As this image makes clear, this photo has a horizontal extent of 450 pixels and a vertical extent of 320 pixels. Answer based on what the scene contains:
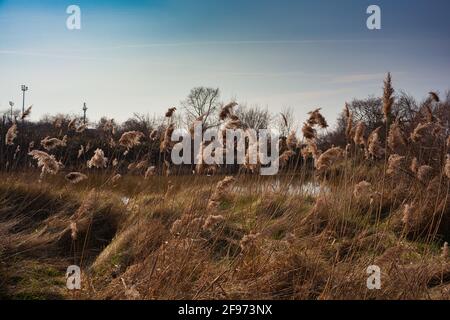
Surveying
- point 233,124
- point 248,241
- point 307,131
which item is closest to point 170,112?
point 233,124

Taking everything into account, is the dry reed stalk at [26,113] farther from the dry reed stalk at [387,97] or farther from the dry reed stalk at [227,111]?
the dry reed stalk at [387,97]

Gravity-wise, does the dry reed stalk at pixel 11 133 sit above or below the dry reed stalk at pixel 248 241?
above

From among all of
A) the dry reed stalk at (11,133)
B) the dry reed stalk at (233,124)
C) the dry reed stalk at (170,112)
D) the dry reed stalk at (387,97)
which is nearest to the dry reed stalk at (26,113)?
the dry reed stalk at (11,133)

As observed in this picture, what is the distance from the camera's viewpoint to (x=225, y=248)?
4.37 meters

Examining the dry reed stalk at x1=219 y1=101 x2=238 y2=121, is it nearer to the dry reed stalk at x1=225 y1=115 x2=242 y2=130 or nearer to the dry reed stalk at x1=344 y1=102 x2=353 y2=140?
the dry reed stalk at x1=225 y1=115 x2=242 y2=130

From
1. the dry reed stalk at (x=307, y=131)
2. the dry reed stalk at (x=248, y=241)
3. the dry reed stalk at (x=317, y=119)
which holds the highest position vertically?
the dry reed stalk at (x=317, y=119)

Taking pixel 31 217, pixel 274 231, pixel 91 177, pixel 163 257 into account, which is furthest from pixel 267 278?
pixel 91 177

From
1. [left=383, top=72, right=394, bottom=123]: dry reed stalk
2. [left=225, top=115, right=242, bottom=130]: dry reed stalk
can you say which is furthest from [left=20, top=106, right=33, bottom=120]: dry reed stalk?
[left=383, top=72, right=394, bottom=123]: dry reed stalk

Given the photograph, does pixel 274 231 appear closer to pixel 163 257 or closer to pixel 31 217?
pixel 163 257

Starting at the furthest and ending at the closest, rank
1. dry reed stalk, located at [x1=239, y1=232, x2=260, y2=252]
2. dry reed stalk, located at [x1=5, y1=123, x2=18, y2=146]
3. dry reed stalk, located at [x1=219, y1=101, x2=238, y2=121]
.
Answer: dry reed stalk, located at [x1=5, y1=123, x2=18, y2=146]
dry reed stalk, located at [x1=219, y1=101, x2=238, y2=121]
dry reed stalk, located at [x1=239, y1=232, x2=260, y2=252]

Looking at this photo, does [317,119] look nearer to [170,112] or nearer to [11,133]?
[170,112]

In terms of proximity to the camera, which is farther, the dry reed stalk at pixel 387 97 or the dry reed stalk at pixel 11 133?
the dry reed stalk at pixel 11 133

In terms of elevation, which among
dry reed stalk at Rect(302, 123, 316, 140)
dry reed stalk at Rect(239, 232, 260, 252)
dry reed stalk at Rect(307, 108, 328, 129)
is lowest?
dry reed stalk at Rect(239, 232, 260, 252)
